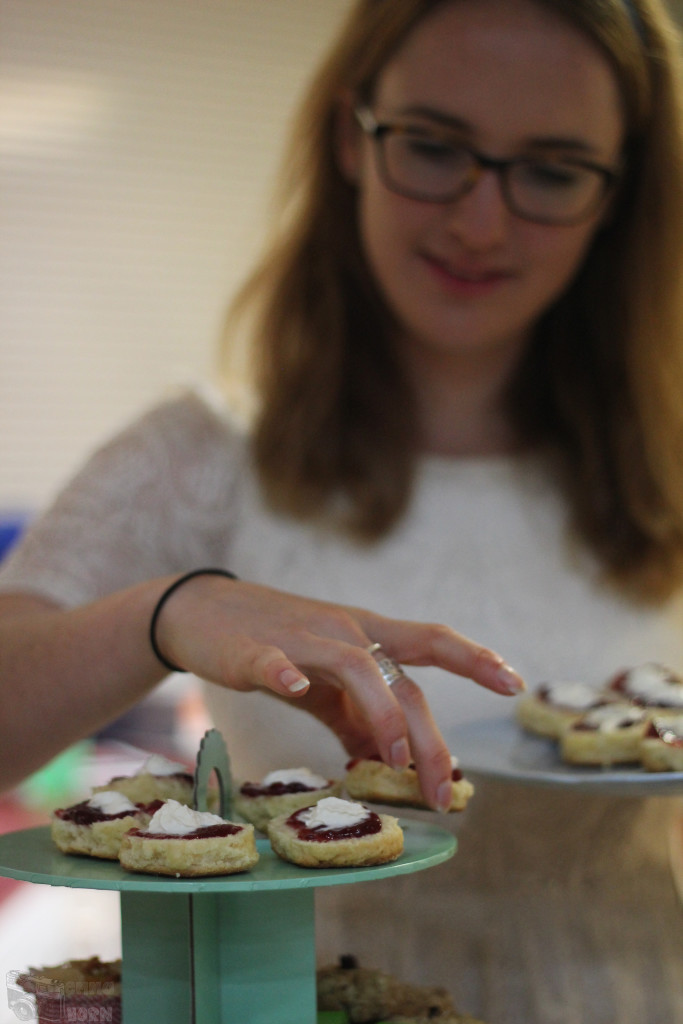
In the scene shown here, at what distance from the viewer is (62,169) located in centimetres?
405

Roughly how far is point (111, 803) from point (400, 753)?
0.67ft

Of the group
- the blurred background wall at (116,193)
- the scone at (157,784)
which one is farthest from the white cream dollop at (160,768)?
the blurred background wall at (116,193)

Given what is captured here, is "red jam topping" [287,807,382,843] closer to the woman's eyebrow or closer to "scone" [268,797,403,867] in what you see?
"scone" [268,797,403,867]

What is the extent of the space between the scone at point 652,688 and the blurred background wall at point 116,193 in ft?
8.75

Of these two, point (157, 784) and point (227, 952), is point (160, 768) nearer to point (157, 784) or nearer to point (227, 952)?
point (157, 784)

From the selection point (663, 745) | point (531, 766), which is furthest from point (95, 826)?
point (663, 745)

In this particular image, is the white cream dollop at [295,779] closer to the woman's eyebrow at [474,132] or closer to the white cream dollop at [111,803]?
the white cream dollop at [111,803]

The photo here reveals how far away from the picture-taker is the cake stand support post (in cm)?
67

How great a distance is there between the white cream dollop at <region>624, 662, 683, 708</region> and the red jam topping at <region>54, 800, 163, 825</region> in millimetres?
844

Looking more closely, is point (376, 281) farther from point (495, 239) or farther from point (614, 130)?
point (614, 130)

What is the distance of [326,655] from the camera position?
0.76 meters

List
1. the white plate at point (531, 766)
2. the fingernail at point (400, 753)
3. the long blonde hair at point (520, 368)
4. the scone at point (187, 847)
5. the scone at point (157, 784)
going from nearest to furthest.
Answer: the scone at point (187, 847), the fingernail at point (400, 753), the scone at point (157, 784), the white plate at point (531, 766), the long blonde hair at point (520, 368)

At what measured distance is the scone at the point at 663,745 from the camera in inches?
47.4

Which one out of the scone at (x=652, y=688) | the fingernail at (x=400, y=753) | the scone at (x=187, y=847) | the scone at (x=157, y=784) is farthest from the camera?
the scone at (x=652, y=688)
